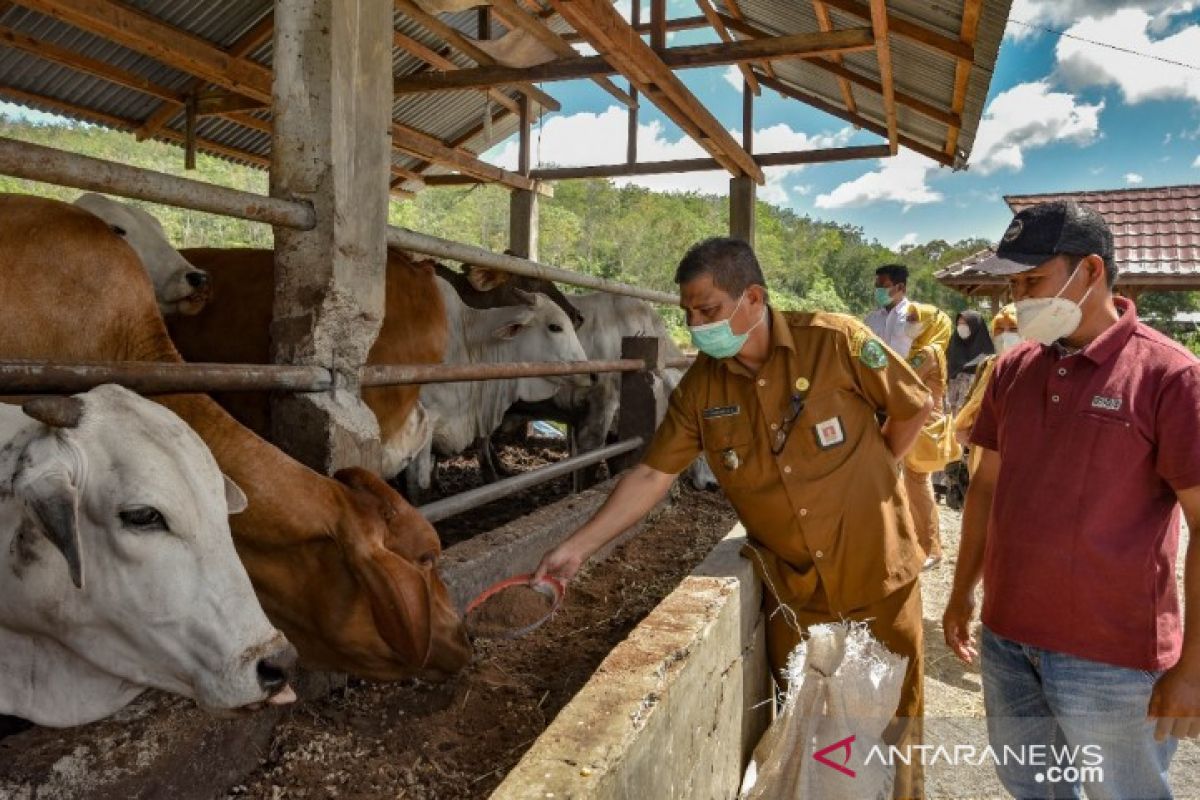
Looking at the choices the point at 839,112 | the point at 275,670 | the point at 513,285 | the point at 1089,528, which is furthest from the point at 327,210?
the point at 839,112

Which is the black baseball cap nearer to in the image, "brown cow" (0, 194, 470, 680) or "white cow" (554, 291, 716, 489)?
"brown cow" (0, 194, 470, 680)

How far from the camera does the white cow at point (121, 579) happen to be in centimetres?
153

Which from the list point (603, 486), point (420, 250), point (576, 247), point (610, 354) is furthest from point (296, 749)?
point (576, 247)

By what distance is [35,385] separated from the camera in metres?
1.75

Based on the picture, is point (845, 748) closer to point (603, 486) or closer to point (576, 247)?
point (603, 486)

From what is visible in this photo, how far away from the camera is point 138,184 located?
1.98 metres

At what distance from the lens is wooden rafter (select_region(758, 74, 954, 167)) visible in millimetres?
8508

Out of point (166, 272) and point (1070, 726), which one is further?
point (166, 272)

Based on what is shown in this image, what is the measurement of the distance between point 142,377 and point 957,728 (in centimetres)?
329

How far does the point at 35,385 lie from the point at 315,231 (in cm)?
96

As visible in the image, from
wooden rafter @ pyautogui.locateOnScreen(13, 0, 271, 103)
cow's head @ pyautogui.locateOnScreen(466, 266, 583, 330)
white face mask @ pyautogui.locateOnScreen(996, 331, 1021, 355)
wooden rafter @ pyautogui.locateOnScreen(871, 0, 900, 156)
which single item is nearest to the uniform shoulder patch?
white face mask @ pyautogui.locateOnScreen(996, 331, 1021, 355)

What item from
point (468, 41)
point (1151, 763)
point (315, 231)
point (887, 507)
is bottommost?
point (1151, 763)

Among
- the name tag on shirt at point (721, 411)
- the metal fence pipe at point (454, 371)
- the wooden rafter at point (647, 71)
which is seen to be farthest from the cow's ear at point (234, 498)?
the wooden rafter at point (647, 71)

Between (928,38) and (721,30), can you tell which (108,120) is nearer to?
(721,30)
